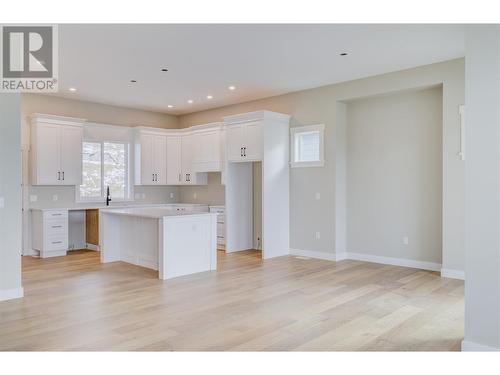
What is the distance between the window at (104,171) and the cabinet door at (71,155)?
338 millimetres

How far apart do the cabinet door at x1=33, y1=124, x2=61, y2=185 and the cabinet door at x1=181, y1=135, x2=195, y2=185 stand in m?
2.57

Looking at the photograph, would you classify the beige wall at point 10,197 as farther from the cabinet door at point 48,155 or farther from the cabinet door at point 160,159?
the cabinet door at point 160,159

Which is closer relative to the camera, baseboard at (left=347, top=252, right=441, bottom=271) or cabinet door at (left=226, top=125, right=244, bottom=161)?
baseboard at (left=347, top=252, right=441, bottom=271)

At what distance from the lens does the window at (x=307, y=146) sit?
6.97 meters

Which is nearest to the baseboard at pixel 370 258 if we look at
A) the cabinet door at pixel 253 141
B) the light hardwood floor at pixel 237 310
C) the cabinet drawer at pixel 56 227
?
the light hardwood floor at pixel 237 310

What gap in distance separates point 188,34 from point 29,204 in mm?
4813

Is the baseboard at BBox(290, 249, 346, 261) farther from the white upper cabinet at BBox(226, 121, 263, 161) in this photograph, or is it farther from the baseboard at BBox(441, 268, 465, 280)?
the white upper cabinet at BBox(226, 121, 263, 161)

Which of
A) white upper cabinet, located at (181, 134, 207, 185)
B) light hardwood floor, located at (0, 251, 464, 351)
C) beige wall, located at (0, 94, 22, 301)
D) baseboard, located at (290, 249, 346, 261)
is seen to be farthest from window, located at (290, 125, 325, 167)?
beige wall, located at (0, 94, 22, 301)

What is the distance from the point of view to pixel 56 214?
283 inches

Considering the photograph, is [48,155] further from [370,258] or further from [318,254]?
[370,258]

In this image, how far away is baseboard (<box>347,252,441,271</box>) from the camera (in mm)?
5968

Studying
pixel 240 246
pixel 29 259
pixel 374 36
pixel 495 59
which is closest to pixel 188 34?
pixel 374 36

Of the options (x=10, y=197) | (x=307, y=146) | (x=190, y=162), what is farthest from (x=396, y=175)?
(x=10, y=197)
